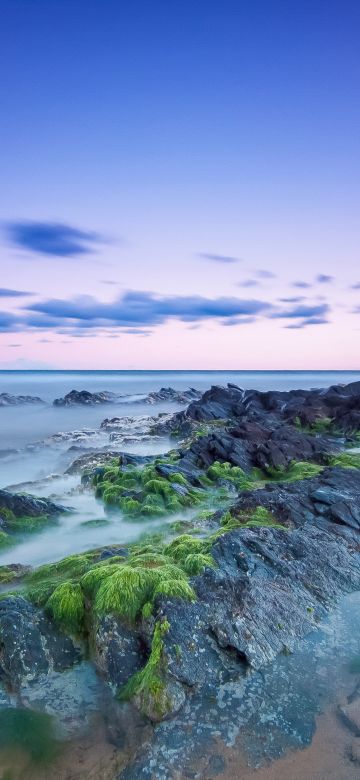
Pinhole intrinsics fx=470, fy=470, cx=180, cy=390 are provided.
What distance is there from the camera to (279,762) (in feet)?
15.6

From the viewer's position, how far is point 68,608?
22.0 ft

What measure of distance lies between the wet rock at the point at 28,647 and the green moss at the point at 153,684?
106cm

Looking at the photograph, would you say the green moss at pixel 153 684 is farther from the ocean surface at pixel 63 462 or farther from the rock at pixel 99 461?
the rock at pixel 99 461

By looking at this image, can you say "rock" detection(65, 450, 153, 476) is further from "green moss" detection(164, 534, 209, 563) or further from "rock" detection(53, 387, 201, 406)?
"rock" detection(53, 387, 201, 406)

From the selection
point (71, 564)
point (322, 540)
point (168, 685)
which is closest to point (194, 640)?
point (168, 685)

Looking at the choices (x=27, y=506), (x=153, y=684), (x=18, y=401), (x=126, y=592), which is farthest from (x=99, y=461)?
(x=18, y=401)

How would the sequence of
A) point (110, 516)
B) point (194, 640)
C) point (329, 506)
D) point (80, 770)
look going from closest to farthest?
1. point (80, 770)
2. point (194, 640)
3. point (329, 506)
4. point (110, 516)

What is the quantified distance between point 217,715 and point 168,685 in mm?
632

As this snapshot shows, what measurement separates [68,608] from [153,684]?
5.93 ft

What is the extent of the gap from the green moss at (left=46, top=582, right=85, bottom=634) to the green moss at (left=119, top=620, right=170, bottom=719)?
4.08 ft

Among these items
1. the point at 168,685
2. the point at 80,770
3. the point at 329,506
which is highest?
the point at 329,506

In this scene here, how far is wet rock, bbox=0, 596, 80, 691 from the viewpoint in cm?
598

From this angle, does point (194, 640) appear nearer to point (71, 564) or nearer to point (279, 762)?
point (279, 762)

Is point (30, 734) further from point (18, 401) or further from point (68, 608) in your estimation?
point (18, 401)
